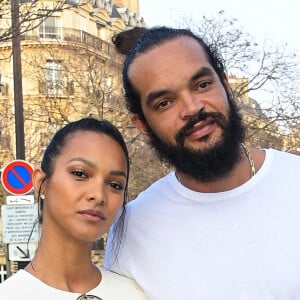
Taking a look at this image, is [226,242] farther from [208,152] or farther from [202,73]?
[202,73]

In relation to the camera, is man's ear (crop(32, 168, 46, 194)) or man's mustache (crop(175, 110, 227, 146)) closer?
man's mustache (crop(175, 110, 227, 146))

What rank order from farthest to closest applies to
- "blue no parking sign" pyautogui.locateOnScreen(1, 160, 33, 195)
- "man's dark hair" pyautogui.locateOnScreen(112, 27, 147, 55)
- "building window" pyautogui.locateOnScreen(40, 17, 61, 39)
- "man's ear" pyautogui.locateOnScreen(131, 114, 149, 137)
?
"building window" pyautogui.locateOnScreen(40, 17, 61, 39), "blue no parking sign" pyautogui.locateOnScreen(1, 160, 33, 195), "man's dark hair" pyautogui.locateOnScreen(112, 27, 147, 55), "man's ear" pyautogui.locateOnScreen(131, 114, 149, 137)

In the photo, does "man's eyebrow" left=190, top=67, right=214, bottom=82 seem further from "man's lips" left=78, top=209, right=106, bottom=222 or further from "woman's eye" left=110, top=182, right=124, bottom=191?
"man's lips" left=78, top=209, right=106, bottom=222

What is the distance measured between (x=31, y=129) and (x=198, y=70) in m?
21.2

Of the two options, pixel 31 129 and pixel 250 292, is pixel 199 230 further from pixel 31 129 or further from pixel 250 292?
pixel 31 129

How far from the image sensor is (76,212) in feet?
7.16

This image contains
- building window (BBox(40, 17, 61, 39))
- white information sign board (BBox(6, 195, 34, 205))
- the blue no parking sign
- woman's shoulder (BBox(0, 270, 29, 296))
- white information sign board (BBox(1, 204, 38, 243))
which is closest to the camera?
woman's shoulder (BBox(0, 270, 29, 296))

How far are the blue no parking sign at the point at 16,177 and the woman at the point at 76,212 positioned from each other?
7114 millimetres

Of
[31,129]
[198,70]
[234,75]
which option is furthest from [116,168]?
[31,129]

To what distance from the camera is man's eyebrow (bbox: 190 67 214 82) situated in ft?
7.48

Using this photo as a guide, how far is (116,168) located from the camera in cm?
228

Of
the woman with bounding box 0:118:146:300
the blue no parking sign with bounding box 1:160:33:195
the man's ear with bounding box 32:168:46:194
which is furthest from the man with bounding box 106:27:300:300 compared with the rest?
the blue no parking sign with bounding box 1:160:33:195

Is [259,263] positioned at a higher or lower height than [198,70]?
lower

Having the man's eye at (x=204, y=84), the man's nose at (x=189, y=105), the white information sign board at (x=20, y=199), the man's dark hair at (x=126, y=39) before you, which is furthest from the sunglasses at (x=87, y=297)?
the white information sign board at (x=20, y=199)
